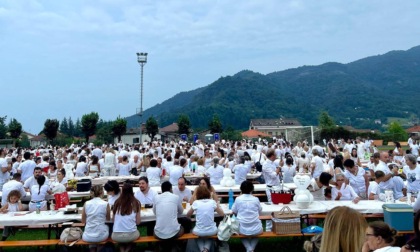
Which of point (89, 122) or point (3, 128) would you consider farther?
point (3, 128)

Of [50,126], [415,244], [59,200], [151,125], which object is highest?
[151,125]

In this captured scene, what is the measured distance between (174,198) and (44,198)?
361 centimetres

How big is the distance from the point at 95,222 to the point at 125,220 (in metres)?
0.47

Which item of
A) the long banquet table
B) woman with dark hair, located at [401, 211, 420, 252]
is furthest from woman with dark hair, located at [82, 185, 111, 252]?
woman with dark hair, located at [401, 211, 420, 252]

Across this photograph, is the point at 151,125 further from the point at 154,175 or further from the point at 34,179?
the point at 34,179

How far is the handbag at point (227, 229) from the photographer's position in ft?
19.1

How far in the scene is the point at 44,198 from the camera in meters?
8.12

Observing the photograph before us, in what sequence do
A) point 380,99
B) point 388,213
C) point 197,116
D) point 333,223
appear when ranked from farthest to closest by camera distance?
point 380,99
point 197,116
point 388,213
point 333,223

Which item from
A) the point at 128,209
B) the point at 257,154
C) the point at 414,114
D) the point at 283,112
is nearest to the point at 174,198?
the point at 128,209

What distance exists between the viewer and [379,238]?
8.71 ft

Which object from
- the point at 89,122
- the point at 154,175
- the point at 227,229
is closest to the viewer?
the point at 227,229

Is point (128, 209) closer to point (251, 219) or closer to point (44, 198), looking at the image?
point (251, 219)

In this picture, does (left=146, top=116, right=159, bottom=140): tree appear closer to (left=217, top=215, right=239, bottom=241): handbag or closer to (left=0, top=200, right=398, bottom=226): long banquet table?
(left=0, top=200, right=398, bottom=226): long banquet table

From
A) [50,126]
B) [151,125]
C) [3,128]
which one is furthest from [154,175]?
[3,128]
